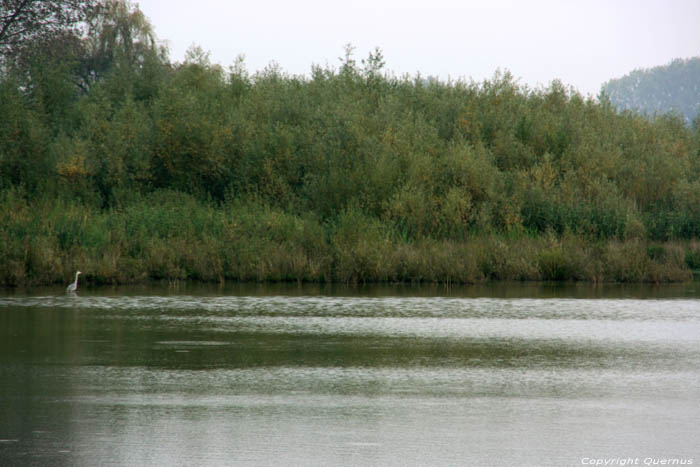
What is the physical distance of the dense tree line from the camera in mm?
26297

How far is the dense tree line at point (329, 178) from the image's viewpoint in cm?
2630

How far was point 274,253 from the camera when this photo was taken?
2642 centimetres

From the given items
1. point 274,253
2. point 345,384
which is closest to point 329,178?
point 274,253

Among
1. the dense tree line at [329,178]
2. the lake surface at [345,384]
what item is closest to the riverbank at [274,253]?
the dense tree line at [329,178]

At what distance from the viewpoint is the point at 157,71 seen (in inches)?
1790

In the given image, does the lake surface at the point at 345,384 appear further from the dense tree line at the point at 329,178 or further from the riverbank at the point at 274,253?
the dense tree line at the point at 329,178

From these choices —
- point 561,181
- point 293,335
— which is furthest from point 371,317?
point 561,181

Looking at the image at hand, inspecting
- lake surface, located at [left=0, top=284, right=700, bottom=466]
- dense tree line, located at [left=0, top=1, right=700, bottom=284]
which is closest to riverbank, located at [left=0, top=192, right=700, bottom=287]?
dense tree line, located at [left=0, top=1, right=700, bottom=284]

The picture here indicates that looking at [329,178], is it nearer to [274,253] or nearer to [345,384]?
[274,253]

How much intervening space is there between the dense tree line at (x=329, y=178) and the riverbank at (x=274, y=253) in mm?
73

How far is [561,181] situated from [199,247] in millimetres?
17387

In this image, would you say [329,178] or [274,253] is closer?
[274,253]

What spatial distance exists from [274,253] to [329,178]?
899 centimetres

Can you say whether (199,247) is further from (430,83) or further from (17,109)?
(430,83)
